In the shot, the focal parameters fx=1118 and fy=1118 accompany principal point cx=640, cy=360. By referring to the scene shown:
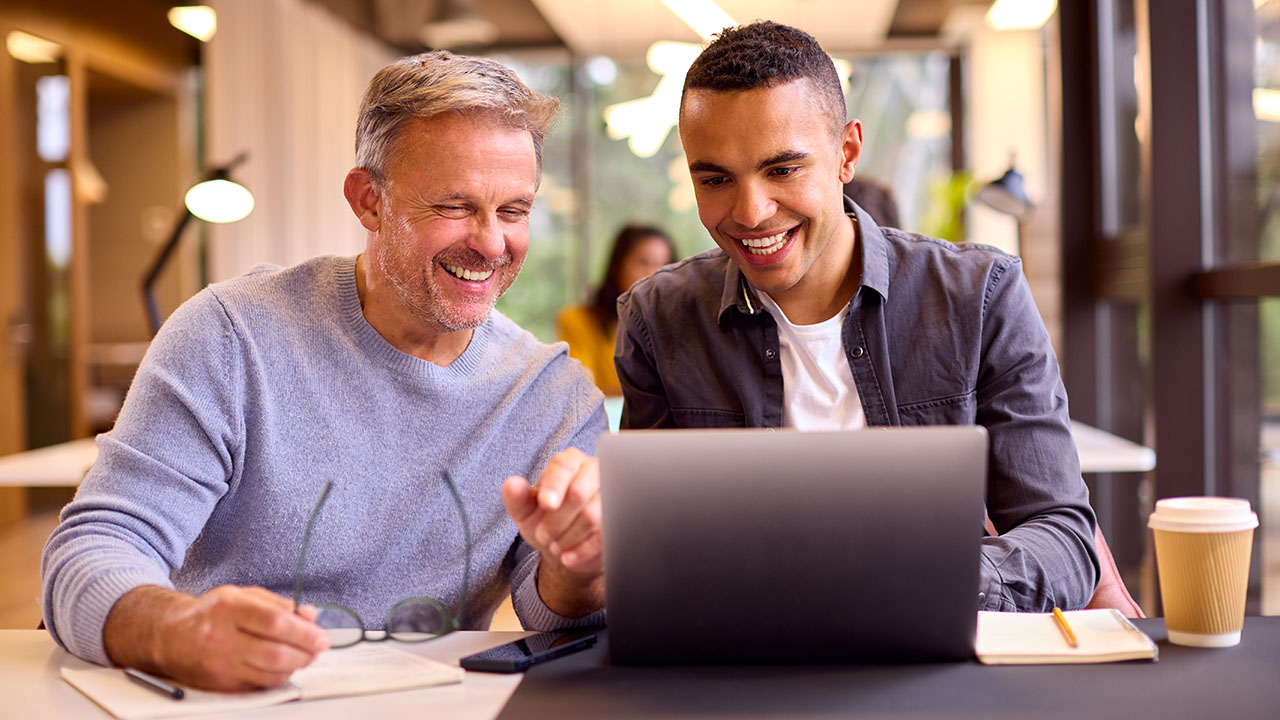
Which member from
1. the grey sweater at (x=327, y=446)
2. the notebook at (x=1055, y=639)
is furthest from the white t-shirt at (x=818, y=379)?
the notebook at (x=1055, y=639)

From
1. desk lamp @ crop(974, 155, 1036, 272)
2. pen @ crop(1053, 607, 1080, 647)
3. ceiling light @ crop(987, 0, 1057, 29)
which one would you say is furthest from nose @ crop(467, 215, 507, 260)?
ceiling light @ crop(987, 0, 1057, 29)

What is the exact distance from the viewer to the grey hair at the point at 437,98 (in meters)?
1.58

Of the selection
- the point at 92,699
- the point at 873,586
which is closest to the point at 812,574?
the point at 873,586

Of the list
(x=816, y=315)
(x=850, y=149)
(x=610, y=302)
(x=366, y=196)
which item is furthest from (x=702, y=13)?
(x=366, y=196)

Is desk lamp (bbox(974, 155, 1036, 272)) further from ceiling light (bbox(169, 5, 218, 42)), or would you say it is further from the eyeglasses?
ceiling light (bbox(169, 5, 218, 42))

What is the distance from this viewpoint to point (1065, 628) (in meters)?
1.18

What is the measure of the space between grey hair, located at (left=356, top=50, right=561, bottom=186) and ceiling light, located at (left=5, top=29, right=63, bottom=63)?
5.34 m

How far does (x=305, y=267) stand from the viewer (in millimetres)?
1699

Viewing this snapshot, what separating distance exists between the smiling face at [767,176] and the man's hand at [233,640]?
0.91m

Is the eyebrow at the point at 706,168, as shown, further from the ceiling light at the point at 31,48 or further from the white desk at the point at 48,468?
the ceiling light at the point at 31,48

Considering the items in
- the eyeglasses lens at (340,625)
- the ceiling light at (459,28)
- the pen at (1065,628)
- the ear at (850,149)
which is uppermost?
the ceiling light at (459,28)

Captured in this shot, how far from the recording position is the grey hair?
1577 millimetres

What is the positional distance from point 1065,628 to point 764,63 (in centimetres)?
91

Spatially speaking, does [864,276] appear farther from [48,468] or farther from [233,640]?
[48,468]
